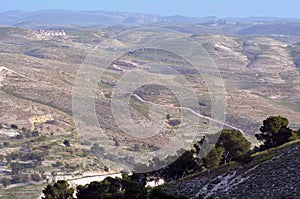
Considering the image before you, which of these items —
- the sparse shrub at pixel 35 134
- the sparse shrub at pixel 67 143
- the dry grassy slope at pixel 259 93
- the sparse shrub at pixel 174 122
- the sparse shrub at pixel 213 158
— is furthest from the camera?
the dry grassy slope at pixel 259 93

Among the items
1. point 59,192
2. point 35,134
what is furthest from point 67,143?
point 59,192

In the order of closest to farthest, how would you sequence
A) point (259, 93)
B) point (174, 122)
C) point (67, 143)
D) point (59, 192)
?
1. point (59, 192)
2. point (67, 143)
3. point (174, 122)
4. point (259, 93)

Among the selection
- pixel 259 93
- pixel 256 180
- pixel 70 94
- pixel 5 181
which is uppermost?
pixel 256 180

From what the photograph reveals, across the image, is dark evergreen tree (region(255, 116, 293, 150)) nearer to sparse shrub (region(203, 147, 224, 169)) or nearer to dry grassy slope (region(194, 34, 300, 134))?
sparse shrub (region(203, 147, 224, 169))

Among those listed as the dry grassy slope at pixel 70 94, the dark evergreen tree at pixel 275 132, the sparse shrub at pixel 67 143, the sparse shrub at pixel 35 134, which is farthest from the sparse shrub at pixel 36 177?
the dark evergreen tree at pixel 275 132

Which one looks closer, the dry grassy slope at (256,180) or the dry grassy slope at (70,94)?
the dry grassy slope at (256,180)

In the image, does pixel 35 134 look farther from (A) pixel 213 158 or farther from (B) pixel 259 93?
(B) pixel 259 93

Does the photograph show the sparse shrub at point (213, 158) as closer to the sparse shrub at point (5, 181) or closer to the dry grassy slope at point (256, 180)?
the dry grassy slope at point (256, 180)

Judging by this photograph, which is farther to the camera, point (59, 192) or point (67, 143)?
point (67, 143)

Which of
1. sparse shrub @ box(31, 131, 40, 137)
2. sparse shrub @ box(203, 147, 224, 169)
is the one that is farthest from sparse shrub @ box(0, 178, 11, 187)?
sparse shrub @ box(203, 147, 224, 169)
